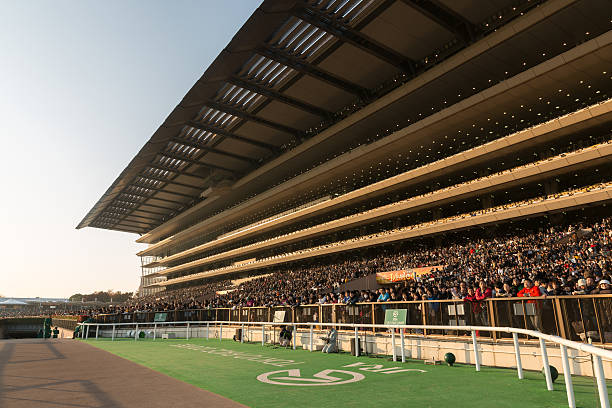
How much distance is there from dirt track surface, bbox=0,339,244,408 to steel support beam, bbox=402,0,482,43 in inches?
974

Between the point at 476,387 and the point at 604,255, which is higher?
the point at 604,255

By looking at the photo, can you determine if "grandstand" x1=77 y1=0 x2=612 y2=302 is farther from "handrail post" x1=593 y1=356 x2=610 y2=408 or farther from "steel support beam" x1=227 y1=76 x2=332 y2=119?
"handrail post" x1=593 y1=356 x2=610 y2=408

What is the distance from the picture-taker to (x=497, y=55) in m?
27.4

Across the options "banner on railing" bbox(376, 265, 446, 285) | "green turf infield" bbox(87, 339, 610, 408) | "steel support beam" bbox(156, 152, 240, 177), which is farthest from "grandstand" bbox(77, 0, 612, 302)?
"green turf infield" bbox(87, 339, 610, 408)

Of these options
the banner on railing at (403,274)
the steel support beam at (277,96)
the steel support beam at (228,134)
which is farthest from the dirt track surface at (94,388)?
the steel support beam at (228,134)

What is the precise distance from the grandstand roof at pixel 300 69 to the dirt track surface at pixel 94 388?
71.1ft

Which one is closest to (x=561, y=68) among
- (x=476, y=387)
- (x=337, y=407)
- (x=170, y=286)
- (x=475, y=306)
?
(x=475, y=306)

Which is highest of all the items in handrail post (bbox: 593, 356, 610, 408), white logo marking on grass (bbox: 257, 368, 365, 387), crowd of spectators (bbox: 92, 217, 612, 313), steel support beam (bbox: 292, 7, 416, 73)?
steel support beam (bbox: 292, 7, 416, 73)

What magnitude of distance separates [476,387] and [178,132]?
3947 cm

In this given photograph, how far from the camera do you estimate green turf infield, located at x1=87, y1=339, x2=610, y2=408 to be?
241 inches

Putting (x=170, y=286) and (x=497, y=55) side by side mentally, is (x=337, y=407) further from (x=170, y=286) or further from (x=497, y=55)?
(x=170, y=286)

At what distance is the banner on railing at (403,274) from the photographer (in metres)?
26.4

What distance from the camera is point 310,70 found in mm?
31297

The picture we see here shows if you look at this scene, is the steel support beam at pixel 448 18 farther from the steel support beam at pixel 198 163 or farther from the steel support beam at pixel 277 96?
the steel support beam at pixel 198 163
